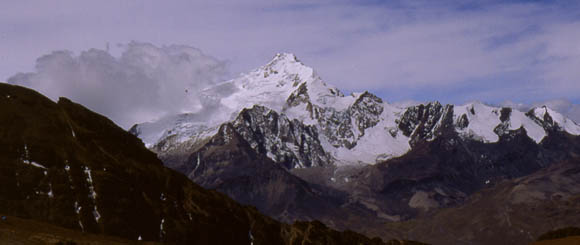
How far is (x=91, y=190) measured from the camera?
76.3 m

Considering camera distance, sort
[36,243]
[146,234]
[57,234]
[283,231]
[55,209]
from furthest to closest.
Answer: [283,231], [146,234], [55,209], [57,234], [36,243]

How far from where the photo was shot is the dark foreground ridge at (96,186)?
74250 millimetres

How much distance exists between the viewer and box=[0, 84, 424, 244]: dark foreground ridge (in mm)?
74250

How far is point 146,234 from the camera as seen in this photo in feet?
257

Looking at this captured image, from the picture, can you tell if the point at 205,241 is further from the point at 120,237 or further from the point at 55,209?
the point at 55,209

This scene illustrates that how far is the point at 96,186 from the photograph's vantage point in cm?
7656

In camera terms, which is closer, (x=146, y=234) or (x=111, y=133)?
(x=146, y=234)

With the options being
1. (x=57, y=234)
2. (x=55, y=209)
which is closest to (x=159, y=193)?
(x=55, y=209)

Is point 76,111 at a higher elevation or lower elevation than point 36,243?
higher

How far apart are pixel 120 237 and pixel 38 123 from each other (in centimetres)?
1563

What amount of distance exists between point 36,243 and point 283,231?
122 feet

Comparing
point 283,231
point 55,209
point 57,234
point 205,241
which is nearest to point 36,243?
point 57,234

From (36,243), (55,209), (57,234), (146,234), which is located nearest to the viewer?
(36,243)

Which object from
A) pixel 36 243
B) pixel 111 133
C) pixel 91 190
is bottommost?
pixel 36 243
